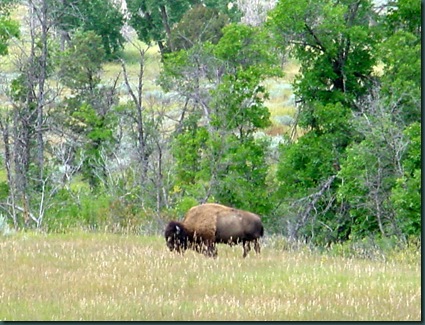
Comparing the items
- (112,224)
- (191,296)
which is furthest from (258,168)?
(191,296)

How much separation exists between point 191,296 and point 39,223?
10.2 m

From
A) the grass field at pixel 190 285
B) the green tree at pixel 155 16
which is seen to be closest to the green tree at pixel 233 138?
the grass field at pixel 190 285

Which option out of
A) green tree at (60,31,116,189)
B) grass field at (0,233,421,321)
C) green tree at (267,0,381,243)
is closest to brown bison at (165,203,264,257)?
grass field at (0,233,421,321)

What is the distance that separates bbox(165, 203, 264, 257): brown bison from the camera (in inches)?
589

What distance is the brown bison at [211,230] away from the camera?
15.0 metres

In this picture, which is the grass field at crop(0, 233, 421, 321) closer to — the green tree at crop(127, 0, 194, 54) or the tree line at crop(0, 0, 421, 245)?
Result: the tree line at crop(0, 0, 421, 245)

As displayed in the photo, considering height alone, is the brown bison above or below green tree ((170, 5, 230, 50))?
below

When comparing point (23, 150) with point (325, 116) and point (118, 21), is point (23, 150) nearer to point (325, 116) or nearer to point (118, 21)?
point (325, 116)

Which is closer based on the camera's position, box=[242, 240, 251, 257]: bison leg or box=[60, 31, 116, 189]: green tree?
box=[242, 240, 251, 257]: bison leg

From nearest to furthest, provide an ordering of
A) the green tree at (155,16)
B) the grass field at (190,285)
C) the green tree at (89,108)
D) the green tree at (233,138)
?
1. the grass field at (190,285)
2. the green tree at (233,138)
3. the green tree at (89,108)
4. the green tree at (155,16)

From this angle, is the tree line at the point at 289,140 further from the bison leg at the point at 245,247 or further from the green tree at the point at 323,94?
the bison leg at the point at 245,247

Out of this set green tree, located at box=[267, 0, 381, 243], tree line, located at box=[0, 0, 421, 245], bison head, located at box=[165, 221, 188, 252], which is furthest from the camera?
green tree, located at box=[267, 0, 381, 243]

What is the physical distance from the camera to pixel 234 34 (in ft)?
85.7

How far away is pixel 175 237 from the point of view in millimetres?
14984
